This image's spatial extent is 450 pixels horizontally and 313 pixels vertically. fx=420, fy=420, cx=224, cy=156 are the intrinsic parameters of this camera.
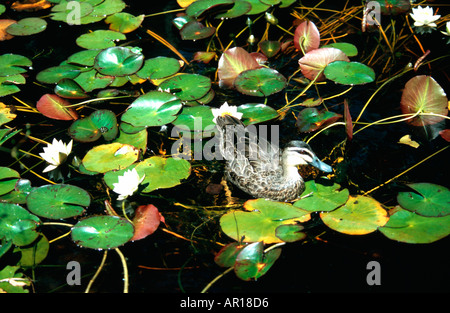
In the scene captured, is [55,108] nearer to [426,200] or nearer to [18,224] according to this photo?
[18,224]

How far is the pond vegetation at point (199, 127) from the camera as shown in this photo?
3664mm

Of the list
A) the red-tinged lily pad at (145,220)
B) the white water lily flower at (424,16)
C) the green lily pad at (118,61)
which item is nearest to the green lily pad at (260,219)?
the red-tinged lily pad at (145,220)

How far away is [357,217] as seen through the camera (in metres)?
3.73

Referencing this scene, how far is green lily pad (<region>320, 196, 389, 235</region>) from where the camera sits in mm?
3635

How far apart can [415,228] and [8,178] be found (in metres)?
3.90

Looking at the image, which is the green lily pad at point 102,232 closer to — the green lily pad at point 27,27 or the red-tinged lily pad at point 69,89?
the red-tinged lily pad at point 69,89

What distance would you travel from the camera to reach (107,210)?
3.93m

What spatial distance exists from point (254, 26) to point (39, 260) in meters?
4.57

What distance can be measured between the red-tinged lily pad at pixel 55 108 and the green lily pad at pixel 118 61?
659 millimetres
